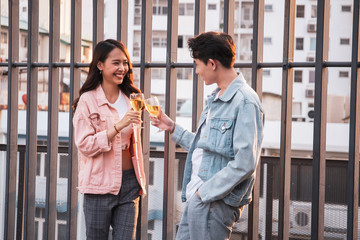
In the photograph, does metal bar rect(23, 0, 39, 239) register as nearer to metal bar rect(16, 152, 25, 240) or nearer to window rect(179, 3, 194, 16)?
metal bar rect(16, 152, 25, 240)

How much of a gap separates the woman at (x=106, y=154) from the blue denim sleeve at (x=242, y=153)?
2.23ft

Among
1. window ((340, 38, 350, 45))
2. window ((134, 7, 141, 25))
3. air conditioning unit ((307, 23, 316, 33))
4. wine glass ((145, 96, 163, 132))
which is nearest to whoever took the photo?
wine glass ((145, 96, 163, 132))

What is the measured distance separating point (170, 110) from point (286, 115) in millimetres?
666

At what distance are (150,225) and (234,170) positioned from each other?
1.56 m

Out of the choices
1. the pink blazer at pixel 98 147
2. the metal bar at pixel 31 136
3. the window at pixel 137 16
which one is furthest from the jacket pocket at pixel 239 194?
the window at pixel 137 16

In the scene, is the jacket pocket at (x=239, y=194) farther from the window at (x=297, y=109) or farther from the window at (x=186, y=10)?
the window at (x=186, y=10)

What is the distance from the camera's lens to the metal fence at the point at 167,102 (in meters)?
2.44

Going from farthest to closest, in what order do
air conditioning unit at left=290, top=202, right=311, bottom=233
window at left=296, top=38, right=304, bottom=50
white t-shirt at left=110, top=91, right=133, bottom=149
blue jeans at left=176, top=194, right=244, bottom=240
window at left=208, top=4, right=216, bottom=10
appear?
window at left=296, top=38, right=304, bottom=50 → window at left=208, top=4, right=216, bottom=10 → air conditioning unit at left=290, top=202, right=311, bottom=233 → white t-shirt at left=110, top=91, right=133, bottom=149 → blue jeans at left=176, top=194, right=244, bottom=240

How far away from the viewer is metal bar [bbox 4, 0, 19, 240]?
3.32 metres

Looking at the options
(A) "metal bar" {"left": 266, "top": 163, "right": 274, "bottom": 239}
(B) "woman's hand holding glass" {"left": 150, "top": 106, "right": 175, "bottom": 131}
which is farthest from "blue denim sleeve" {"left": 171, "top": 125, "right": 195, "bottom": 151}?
(A) "metal bar" {"left": 266, "top": 163, "right": 274, "bottom": 239}

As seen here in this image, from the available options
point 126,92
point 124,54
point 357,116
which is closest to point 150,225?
point 126,92

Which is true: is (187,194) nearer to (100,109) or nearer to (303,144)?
(100,109)

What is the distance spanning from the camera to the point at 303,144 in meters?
33.2

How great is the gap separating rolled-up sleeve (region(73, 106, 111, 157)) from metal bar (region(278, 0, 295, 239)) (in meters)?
0.90
